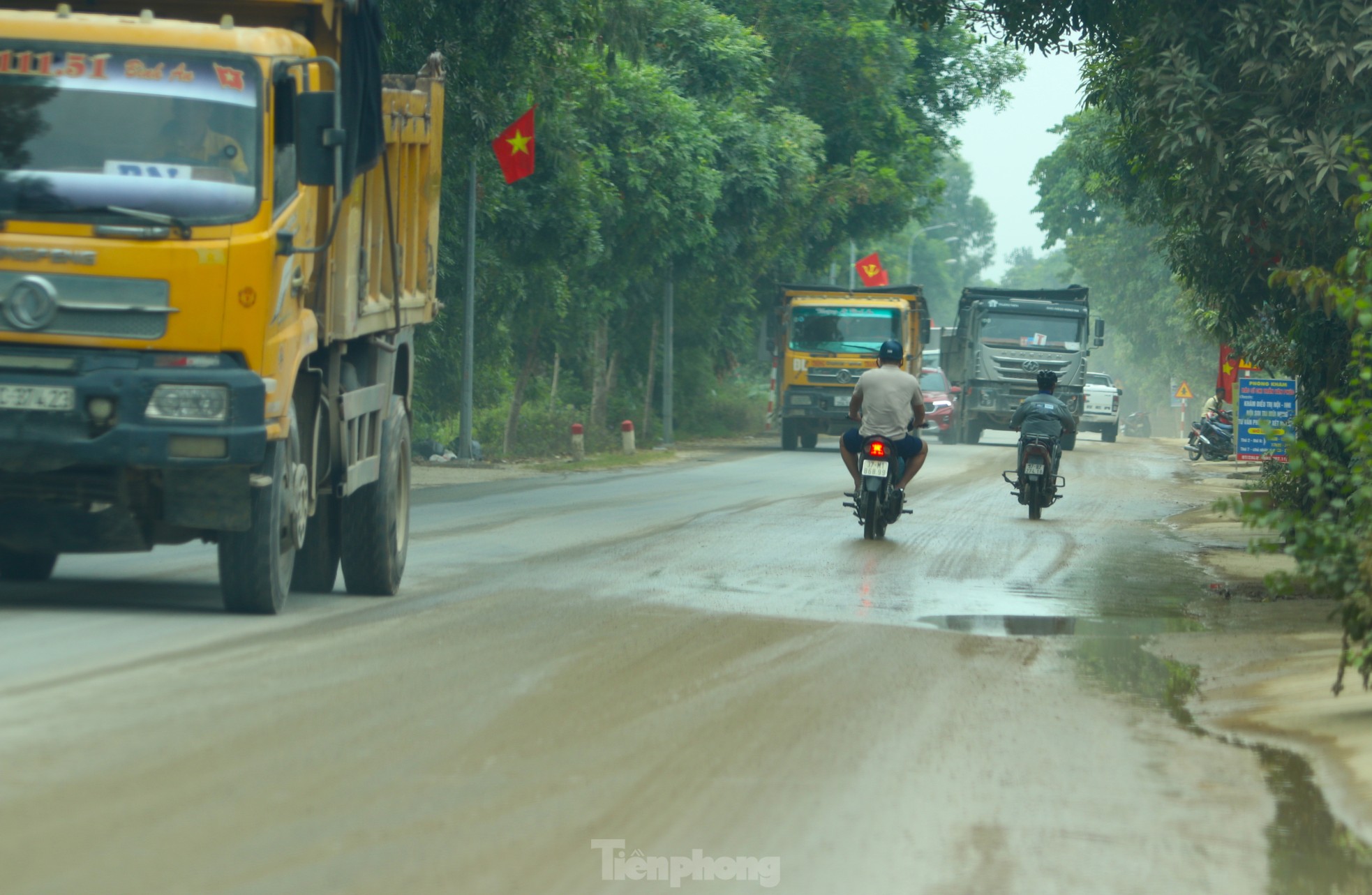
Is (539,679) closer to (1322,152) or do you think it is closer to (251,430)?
(251,430)

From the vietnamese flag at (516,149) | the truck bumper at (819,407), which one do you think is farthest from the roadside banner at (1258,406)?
the vietnamese flag at (516,149)

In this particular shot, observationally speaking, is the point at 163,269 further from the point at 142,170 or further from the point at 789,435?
the point at 789,435

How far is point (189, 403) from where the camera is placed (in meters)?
8.26

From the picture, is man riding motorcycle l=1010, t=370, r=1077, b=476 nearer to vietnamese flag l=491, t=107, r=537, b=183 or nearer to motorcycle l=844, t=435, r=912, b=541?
motorcycle l=844, t=435, r=912, b=541

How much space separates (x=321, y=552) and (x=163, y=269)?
3.03 metres

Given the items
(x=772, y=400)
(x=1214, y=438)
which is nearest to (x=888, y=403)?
(x=1214, y=438)

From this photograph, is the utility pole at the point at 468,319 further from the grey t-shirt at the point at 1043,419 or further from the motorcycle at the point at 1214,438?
the motorcycle at the point at 1214,438

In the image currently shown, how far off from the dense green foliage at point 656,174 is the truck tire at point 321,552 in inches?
356

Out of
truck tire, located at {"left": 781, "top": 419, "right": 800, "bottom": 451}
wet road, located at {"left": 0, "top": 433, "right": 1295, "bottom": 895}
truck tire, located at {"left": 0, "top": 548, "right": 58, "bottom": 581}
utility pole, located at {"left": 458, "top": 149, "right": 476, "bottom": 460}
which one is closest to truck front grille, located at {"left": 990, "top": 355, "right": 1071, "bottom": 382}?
truck tire, located at {"left": 781, "top": 419, "right": 800, "bottom": 451}

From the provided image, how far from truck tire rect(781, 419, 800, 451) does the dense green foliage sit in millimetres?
3822

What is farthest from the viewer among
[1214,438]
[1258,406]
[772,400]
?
[772,400]

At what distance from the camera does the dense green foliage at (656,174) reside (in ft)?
72.6

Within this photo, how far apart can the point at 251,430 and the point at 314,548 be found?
261 cm

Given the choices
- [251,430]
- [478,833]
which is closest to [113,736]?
[478,833]
